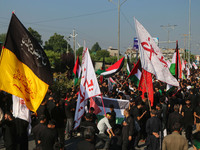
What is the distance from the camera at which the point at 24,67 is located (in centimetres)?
643

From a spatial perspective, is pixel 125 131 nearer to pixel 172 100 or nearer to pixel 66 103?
pixel 66 103

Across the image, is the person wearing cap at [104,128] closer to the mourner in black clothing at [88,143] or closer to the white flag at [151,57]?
the mourner in black clothing at [88,143]

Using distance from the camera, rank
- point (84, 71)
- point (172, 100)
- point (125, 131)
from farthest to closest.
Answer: point (172, 100) < point (84, 71) < point (125, 131)

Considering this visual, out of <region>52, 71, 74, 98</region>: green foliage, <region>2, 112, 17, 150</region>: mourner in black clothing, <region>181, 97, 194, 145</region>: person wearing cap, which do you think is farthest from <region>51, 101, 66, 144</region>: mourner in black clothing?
<region>52, 71, 74, 98</region>: green foliage

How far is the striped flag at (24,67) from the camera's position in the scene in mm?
6141

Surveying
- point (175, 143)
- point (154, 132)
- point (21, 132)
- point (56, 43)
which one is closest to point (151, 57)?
point (154, 132)

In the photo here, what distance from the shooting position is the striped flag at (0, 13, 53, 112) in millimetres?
6141

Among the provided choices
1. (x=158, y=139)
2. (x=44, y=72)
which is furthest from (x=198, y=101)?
(x=44, y=72)

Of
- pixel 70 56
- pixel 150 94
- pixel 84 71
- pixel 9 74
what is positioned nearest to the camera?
pixel 9 74

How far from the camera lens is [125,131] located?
24.8 feet

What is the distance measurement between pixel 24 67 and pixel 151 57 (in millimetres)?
4614

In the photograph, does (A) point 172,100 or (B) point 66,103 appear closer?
(B) point 66,103

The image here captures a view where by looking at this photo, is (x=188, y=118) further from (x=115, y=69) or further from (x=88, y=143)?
(x=88, y=143)

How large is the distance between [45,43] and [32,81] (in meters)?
125
